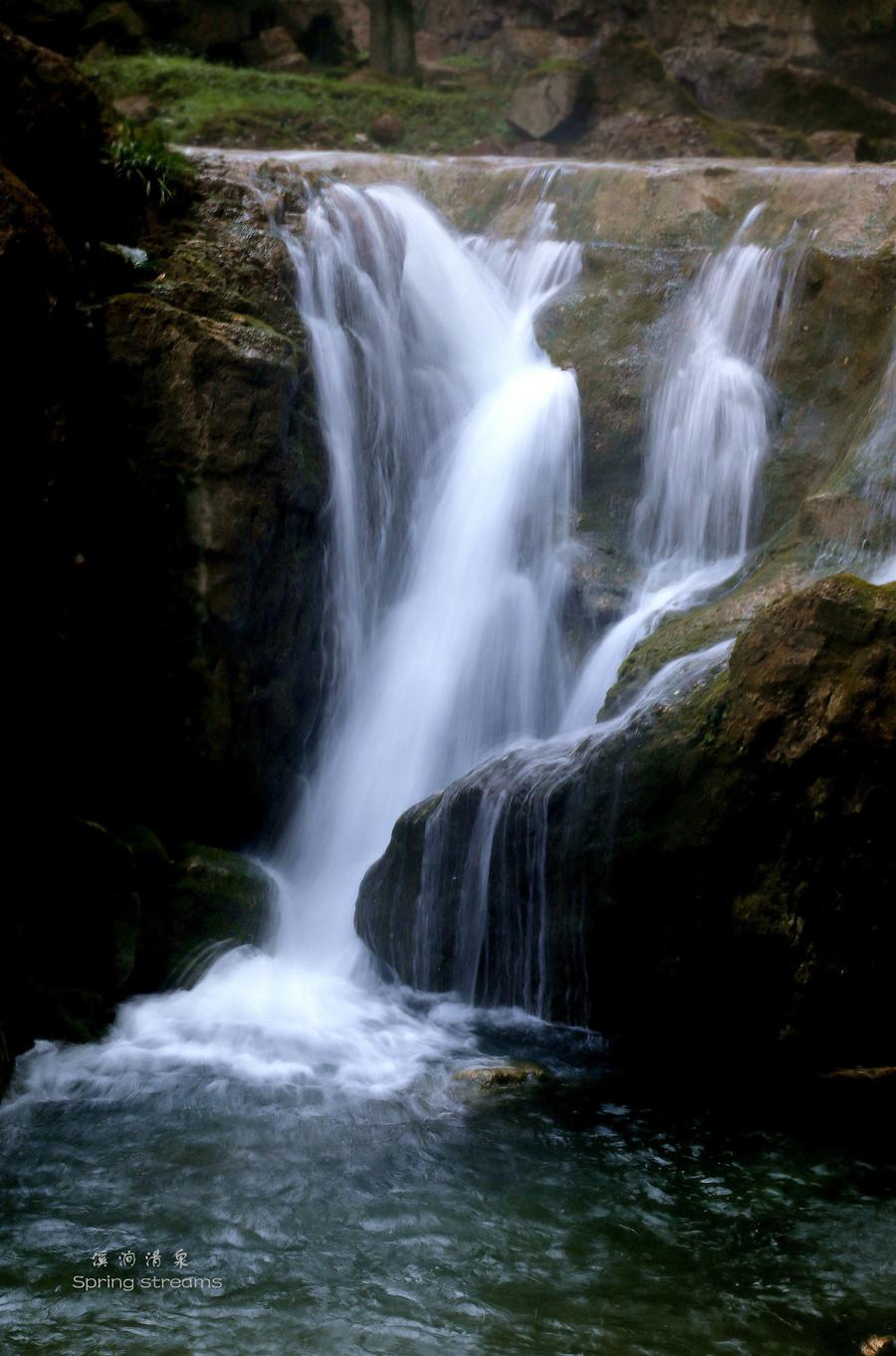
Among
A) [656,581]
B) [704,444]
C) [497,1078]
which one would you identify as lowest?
[497,1078]

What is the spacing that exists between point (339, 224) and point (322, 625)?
11.4 feet

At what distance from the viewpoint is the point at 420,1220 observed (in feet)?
15.4

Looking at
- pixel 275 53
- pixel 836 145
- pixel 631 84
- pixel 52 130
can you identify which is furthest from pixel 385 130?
pixel 52 130

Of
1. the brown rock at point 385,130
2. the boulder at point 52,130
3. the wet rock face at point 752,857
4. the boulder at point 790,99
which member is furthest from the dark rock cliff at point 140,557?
the boulder at point 790,99

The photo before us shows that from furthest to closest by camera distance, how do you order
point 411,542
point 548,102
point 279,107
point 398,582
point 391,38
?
point 391,38 < point 548,102 < point 279,107 < point 411,542 < point 398,582

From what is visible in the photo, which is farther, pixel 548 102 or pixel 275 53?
pixel 275 53

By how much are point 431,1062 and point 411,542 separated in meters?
4.55

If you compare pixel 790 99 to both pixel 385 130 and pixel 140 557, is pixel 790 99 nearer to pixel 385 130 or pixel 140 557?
pixel 385 130

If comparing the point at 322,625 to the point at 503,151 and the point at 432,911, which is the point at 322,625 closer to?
the point at 432,911

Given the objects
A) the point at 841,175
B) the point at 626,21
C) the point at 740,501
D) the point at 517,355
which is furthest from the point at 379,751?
the point at 626,21

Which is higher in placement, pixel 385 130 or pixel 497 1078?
pixel 385 130

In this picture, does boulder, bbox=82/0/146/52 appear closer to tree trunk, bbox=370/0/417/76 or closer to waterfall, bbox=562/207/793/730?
tree trunk, bbox=370/0/417/76

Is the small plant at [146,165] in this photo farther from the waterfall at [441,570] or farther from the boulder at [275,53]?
the boulder at [275,53]

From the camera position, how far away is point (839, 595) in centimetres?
581
